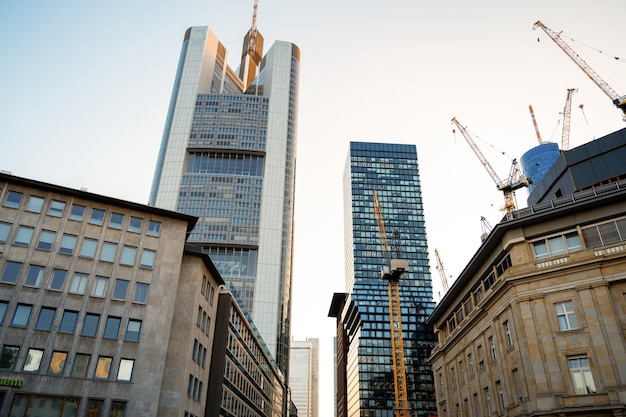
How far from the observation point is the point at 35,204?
49.1m

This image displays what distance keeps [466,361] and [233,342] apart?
32.3m

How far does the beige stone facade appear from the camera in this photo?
36.2 metres

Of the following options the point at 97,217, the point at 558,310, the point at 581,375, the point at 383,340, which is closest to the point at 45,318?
the point at 97,217

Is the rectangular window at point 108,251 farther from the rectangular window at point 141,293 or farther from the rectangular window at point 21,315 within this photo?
the rectangular window at point 21,315

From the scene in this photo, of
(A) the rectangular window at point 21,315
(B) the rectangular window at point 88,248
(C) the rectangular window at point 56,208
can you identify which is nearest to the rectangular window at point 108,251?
(B) the rectangular window at point 88,248

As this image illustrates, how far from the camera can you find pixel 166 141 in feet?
632

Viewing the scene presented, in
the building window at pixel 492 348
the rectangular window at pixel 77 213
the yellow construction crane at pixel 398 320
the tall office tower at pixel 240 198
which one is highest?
the tall office tower at pixel 240 198

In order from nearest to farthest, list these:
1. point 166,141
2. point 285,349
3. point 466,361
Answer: point 466,361
point 285,349
point 166,141

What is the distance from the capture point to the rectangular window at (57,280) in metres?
46.1

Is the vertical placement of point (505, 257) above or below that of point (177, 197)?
below

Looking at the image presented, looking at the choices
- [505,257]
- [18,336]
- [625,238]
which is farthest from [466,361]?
[18,336]

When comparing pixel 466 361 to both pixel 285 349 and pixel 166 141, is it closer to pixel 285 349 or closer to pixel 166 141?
pixel 285 349

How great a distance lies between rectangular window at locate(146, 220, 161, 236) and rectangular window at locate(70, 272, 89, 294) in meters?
8.08

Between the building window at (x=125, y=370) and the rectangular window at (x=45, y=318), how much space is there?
290 inches
